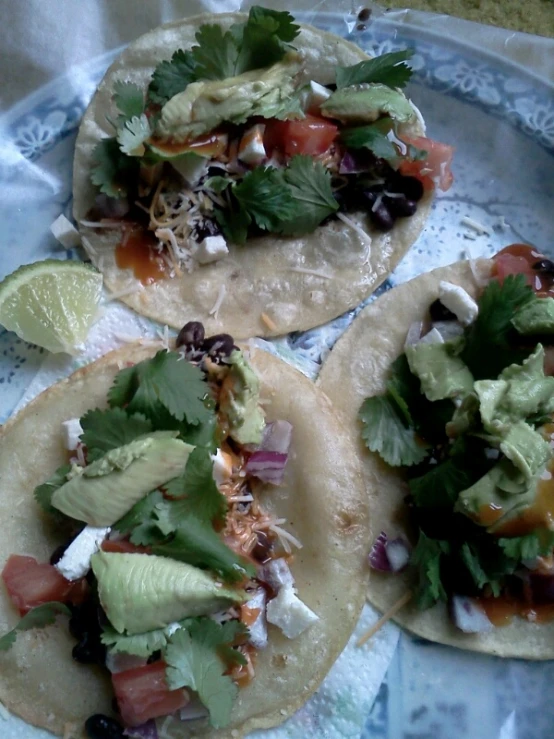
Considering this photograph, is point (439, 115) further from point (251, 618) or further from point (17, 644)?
point (17, 644)

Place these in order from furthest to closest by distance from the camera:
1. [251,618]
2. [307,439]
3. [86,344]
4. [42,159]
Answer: [42,159], [86,344], [307,439], [251,618]

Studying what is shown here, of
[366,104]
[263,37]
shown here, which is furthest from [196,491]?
[263,37]

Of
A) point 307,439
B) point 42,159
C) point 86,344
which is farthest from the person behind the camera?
point 42,159

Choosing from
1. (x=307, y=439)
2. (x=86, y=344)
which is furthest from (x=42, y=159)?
(x=307, y=439)

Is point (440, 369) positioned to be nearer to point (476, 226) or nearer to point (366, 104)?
point (476, 226)

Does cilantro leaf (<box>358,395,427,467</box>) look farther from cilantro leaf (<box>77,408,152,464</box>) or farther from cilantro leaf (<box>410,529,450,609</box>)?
cilantro leaf (<box>77,408,152,464</box>)

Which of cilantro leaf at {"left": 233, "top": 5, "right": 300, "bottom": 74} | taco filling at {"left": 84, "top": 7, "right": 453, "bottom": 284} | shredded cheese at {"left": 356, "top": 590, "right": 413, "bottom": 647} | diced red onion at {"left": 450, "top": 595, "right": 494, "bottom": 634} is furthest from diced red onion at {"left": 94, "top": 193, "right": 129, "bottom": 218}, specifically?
diced red onion at {"left": 450, "top": 595, "right": 494, "bottom": 634}

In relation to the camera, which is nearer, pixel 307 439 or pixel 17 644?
pixel 17 644

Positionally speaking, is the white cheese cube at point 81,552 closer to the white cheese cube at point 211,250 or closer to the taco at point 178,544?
the taco at point 178,544
